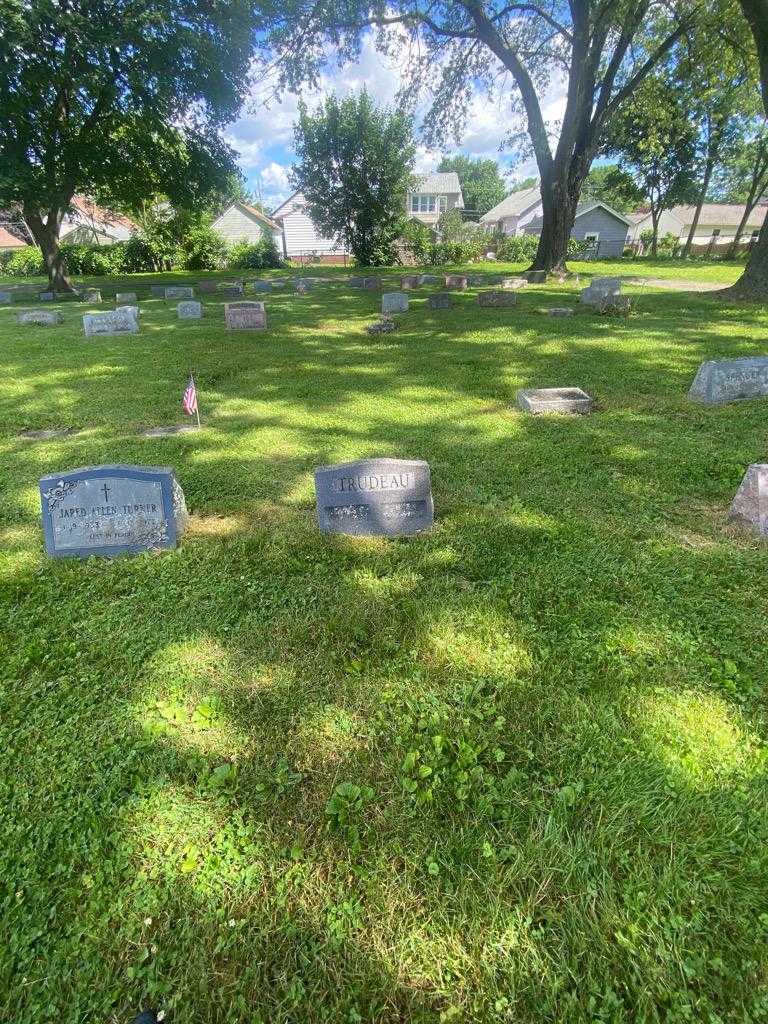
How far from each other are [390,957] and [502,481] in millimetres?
3487

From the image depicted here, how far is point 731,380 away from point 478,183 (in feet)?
278

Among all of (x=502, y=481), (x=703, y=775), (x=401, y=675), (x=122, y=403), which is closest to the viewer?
(x=703, y=775)

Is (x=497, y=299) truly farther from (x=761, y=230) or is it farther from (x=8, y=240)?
(x=8, y=240)

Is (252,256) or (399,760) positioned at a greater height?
(252,256)

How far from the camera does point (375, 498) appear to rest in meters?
3.60

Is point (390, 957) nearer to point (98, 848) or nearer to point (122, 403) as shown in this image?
point (98, 848)

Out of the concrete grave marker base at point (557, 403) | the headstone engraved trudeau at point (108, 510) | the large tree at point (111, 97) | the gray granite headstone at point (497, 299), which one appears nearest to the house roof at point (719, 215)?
the large tree at point (111, 97)

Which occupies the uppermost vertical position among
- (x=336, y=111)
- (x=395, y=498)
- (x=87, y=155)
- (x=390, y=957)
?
(x=336, y=111)

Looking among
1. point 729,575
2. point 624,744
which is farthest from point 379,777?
point 729,575

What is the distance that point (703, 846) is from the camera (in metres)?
1.73

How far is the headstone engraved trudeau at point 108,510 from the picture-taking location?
11.0ft

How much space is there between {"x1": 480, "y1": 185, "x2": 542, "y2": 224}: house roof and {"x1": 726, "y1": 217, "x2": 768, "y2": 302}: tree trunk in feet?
146

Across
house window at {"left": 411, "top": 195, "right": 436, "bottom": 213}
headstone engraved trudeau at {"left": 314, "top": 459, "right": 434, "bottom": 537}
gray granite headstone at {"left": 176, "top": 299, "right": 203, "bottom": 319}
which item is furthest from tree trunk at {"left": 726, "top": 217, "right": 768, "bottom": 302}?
house window at {"left": 411, "top": 195, "right": 436, "bottom": 213}

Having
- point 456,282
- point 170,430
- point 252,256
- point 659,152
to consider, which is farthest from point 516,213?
point 170,430
